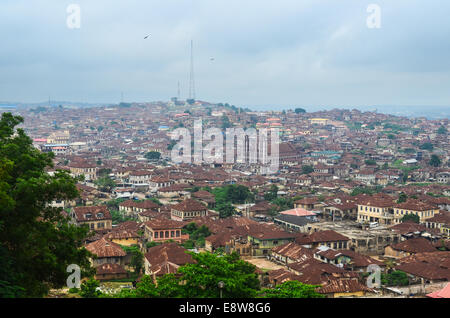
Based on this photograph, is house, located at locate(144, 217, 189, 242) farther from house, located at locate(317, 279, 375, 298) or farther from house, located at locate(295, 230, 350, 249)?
house, located at locate(317, 279, 375, 298)

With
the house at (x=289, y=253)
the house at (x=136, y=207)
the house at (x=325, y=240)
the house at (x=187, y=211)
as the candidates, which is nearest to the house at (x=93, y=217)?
the house at (x=187, y=211)

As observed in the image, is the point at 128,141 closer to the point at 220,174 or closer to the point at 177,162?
the point at 177,162

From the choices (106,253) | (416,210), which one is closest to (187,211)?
(106,253)

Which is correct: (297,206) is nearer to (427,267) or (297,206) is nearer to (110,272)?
(427,267)

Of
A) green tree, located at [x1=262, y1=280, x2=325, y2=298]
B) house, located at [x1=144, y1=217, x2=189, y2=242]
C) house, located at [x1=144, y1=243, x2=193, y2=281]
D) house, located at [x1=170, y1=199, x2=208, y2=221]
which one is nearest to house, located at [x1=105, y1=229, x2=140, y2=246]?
house, located at [x1=144, y1=217, x2=189, y2=242]

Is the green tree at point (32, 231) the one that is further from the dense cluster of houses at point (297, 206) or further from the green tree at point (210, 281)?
the dense cluster of houses at point (297, 206)
